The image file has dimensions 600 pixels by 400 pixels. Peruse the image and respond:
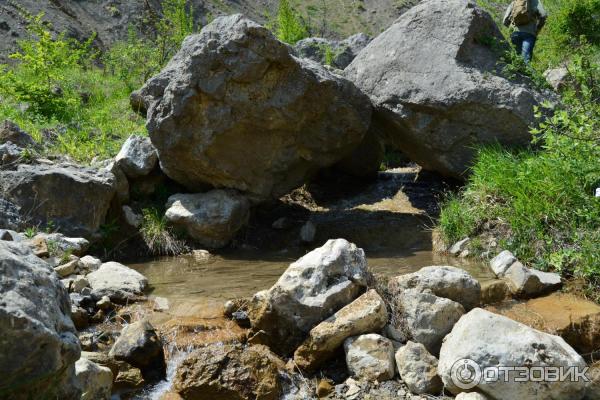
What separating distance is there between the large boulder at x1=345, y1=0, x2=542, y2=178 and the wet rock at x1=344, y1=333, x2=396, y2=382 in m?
4.55

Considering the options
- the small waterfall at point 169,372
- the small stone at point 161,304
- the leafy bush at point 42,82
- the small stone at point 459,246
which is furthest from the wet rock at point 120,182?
the small stone at point 459,246

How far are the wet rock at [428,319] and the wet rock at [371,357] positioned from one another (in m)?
0.28

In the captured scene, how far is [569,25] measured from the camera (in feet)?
44.4

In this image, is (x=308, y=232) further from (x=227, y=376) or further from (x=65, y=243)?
(x=227, y=376)

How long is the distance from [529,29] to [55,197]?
24.9 ft

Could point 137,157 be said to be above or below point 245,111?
below

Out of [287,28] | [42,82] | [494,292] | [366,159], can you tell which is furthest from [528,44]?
[42,82]

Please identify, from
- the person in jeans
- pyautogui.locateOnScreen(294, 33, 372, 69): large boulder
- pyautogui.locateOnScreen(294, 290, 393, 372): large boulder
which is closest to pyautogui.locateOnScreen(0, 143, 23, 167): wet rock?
pyautogui.locateOnScreen(294, 290, 393, 372): large boulder

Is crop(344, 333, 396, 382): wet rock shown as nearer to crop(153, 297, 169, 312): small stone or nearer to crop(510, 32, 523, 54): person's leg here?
crop(153, 297, 169, 312): small stone

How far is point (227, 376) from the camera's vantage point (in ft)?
13.9

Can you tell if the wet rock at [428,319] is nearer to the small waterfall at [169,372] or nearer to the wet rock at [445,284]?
the wet rock at [445,284]

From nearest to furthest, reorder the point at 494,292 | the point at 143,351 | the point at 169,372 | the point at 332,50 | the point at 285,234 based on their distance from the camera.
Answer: the point at 143,351, the point at 169,372, the point at 494,292, the point at 285,234, the point at 332,50

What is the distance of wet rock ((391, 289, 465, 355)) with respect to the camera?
4.71 metres

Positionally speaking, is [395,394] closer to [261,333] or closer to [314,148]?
[261,333]
